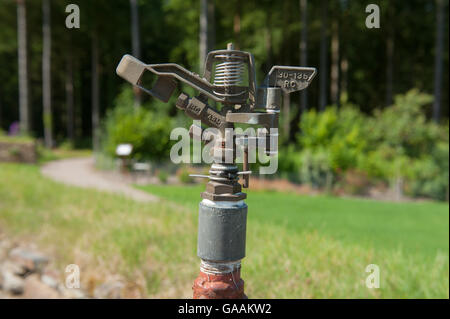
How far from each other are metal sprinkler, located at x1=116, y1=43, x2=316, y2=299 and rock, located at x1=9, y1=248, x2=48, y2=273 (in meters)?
4.80

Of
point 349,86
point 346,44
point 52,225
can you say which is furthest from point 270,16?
point 52,225

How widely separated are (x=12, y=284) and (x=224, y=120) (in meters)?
4.76

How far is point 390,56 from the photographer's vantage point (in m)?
24.4

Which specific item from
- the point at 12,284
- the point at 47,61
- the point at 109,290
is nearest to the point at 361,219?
the point at 109,290

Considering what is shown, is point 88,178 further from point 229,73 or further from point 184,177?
point 229,73

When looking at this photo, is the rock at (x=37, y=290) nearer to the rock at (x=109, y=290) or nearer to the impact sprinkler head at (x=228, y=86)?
the rock at (x=109, y=290)

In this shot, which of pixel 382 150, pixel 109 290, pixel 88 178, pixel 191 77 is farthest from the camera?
pixel 382 150

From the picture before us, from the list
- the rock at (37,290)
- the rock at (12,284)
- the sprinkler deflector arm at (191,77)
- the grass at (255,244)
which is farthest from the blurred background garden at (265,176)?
the sprinkler deflector arm at (191,77)

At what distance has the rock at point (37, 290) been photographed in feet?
16.3

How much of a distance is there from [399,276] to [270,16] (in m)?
22.4

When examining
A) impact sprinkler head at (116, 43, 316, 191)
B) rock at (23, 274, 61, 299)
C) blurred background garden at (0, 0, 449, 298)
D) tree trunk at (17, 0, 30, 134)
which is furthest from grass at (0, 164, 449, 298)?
tree trunk at (17, 0, 30, 134)

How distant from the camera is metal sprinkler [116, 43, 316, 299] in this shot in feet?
6.67

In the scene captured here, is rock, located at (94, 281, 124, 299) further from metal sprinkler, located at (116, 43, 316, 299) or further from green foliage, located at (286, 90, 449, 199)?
green foliage, located at (286, 90, 449, 199)

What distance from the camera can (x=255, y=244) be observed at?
511 cm
